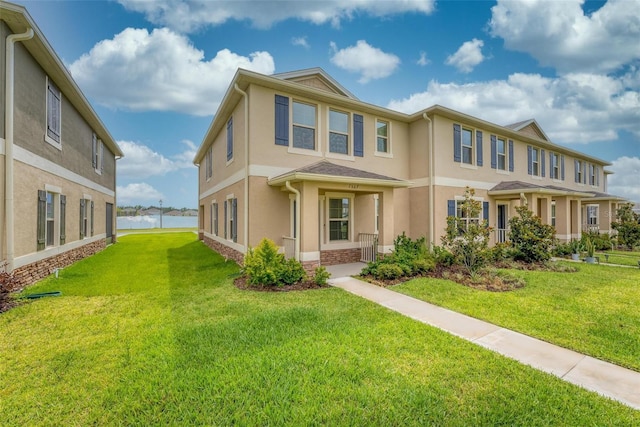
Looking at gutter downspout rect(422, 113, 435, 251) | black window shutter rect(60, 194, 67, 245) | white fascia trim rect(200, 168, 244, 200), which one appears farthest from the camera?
gutter downspout rect(422, 113, 435, 251)

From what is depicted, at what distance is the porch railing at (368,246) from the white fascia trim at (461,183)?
399cm

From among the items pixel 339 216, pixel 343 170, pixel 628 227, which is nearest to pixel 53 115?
pixel 343 170

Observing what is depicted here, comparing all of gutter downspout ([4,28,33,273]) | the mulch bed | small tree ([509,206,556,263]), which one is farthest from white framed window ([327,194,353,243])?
gutter downspout ([4,28,33,273])

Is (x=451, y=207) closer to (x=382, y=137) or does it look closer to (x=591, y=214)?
(x=382, y=137)

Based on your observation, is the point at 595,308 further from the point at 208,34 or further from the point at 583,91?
the point at 583,91

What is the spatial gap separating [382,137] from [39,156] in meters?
11.9

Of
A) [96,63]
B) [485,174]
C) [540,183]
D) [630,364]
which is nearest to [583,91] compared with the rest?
[540,183]

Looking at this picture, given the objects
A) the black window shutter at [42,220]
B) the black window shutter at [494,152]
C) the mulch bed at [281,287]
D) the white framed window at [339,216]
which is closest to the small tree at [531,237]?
the black window shutter at [494,152]

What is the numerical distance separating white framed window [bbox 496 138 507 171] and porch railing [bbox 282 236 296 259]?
1240cm

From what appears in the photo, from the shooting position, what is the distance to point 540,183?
17359mm

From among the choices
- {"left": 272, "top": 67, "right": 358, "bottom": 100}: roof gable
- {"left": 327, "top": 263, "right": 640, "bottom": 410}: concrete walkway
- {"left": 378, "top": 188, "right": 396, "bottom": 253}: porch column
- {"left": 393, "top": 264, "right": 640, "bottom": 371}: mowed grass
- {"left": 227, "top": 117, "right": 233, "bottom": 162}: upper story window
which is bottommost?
{"left": 327, "top": 263, "right": 640, "bottom": 410}: concrete walkway

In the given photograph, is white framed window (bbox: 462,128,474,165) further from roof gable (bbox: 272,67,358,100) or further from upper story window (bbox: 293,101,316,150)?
upper story window (bbox: 293,101,316,150)

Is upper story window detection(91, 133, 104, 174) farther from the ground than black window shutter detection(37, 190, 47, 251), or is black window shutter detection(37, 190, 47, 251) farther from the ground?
upper story window detection(91, 133, 104, 174)

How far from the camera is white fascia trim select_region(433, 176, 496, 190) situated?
40.8 feet
